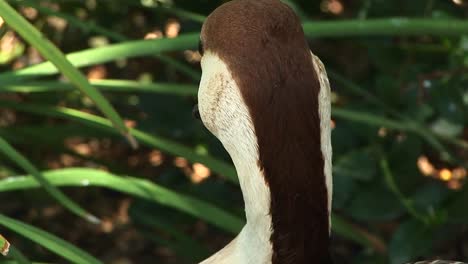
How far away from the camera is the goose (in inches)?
38.4

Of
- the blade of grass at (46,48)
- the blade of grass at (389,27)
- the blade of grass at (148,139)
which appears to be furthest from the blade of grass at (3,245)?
the blade of grass at (389,27)

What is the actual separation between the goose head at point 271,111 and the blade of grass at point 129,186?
40 cm

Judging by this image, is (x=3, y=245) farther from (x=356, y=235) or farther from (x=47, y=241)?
(x=356, y=235)

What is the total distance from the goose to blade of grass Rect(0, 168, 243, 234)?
39 cm

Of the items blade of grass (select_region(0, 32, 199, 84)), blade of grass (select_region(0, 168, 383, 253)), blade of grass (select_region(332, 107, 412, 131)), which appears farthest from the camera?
blade of grass (select_region(332, 107, 412, 131))

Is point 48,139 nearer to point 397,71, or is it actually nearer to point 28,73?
point 28,73

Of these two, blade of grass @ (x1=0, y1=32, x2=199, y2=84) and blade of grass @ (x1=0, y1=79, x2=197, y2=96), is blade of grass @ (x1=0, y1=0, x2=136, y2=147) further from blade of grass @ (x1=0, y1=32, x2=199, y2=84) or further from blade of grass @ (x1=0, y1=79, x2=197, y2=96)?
blade of grass @ (x1=0, y1=79, x2=197, y2=96)

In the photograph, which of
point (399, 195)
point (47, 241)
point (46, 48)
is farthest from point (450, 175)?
point (46, 48)

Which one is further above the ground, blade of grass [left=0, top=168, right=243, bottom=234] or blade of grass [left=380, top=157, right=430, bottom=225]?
blade of grass [left=0, top=168, right=243, bottom=234]

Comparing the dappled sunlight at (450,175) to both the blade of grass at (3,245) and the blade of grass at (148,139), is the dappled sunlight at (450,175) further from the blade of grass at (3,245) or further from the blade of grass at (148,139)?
the blade of grass at (3,245)

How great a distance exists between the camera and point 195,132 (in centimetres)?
171

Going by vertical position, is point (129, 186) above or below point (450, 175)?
above

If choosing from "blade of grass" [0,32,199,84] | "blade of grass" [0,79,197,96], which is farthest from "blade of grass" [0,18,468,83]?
"blade of grass" [0,79,197,96]

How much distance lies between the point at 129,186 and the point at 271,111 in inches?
19.9
